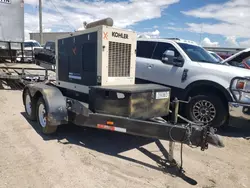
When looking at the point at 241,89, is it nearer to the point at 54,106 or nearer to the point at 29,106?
the point at 54,106

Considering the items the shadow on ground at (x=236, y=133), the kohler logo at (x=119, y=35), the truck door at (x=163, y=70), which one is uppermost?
the kohler logo at (x=119, y=35)

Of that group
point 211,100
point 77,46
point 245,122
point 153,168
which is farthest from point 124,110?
point 245,122

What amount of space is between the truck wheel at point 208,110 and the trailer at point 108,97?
123 cm

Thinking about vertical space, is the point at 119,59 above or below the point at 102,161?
above

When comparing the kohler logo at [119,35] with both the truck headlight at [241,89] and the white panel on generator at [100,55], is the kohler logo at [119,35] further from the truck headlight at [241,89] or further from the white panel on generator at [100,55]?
the truck headlight at [241,89]

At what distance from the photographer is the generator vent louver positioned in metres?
4.17

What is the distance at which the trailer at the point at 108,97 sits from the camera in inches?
136

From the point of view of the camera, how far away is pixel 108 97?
381 centimetres

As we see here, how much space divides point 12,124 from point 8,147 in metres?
1.24

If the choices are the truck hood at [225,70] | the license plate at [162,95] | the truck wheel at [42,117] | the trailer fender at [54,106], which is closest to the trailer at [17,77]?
the truck wheel at [42,117]

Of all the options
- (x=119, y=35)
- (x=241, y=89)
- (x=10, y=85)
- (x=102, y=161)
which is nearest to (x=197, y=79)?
(x=241, y=89)

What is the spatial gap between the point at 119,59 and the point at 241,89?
8.57 feet

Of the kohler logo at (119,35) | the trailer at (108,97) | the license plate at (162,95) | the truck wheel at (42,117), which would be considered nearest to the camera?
the trailer at (108,97)

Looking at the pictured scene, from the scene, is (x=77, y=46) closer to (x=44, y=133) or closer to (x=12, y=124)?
→ (x=44, y=133)
